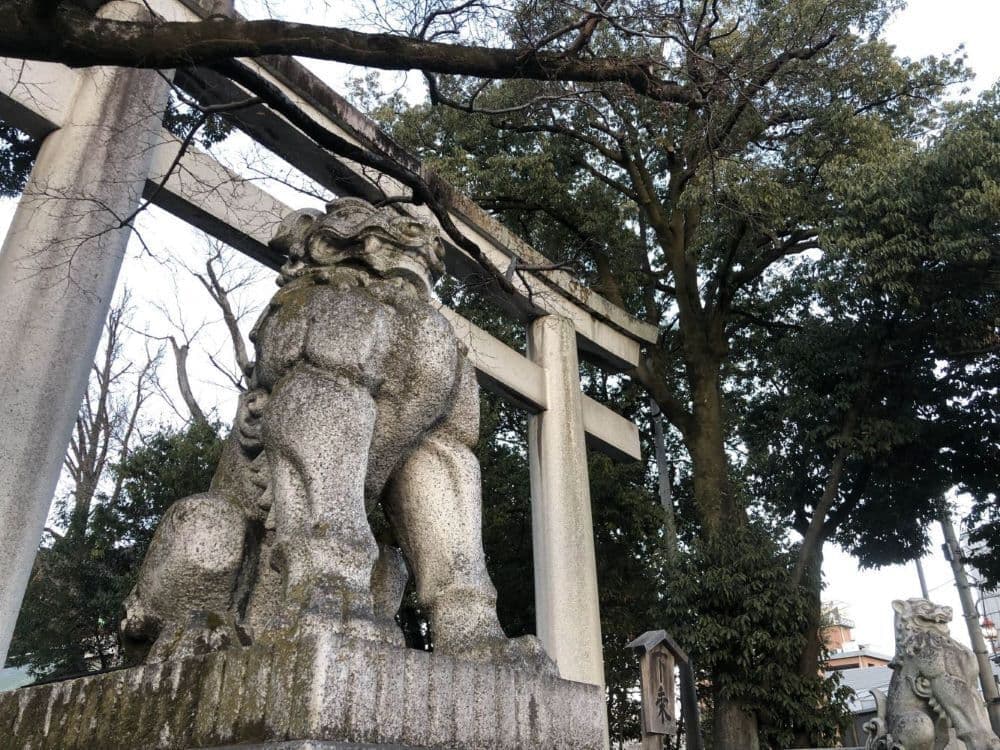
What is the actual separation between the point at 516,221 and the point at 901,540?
744 cm

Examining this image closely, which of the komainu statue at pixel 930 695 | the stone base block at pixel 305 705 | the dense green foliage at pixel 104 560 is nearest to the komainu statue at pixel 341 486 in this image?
the stone base block at pixel 305 705

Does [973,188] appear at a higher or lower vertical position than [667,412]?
higher

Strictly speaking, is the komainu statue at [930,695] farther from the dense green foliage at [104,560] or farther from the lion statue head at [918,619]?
the dense green foliage at [104,560]

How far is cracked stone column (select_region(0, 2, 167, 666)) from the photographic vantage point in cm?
512

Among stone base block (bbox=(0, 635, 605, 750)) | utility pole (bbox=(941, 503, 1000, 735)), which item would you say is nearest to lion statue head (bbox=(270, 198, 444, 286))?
stone base block (bbox=(0, 635, 605, 750))

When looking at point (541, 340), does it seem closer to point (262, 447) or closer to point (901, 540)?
point (901, 540)

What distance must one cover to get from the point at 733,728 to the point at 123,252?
25.6ft

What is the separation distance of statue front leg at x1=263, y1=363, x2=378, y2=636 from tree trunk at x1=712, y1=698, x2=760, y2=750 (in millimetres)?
8275

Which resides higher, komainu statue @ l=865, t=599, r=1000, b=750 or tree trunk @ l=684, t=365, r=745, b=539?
tree trunk @ l=684, t=365, r=745, b=539

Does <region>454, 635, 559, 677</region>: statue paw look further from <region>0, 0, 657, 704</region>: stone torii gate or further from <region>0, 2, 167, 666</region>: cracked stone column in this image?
<region>0, 2, 167, 666</region>: cracked stone column

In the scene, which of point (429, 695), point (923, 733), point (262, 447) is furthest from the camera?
point (923, 733)

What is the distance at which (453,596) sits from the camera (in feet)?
7.70

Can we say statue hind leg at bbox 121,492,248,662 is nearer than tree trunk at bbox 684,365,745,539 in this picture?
Yes

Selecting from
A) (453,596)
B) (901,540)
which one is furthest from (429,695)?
(901,540)
